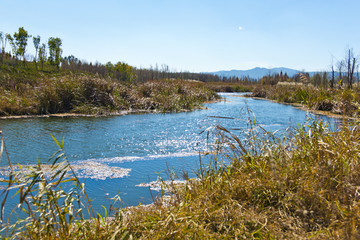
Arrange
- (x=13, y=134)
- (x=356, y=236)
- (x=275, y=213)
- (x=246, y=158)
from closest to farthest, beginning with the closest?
(x=356, y=236)
(x=275, y=213)
(x=246, y=158)
(x=13, y=134)

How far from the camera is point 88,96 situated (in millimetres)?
11523

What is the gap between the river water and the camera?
152 inches

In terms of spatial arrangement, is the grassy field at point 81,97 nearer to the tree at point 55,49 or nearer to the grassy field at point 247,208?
the grassy field at point 247,208

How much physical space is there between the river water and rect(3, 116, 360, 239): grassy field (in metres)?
0.59

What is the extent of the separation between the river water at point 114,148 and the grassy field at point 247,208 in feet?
1.94

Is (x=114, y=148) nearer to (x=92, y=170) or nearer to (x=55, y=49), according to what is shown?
(x=92, y=170)

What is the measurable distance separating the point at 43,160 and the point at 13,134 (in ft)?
8.46

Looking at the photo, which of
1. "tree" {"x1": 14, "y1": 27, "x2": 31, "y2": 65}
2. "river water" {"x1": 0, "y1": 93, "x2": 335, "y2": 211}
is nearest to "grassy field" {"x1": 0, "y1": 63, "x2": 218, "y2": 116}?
"river water" {"x1": 0, "y1": 93, "x2": 335, "y2": 211}

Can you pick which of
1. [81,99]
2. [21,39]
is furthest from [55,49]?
[81,99]

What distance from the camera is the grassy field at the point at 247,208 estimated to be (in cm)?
184

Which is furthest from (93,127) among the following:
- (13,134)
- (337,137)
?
(337,137)

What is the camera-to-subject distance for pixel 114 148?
5945 millimetres

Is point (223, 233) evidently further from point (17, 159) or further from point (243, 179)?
point (17, 159)

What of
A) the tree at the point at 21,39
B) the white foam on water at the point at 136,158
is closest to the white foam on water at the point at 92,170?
the white foam on water at the point at 136,158
